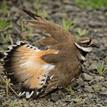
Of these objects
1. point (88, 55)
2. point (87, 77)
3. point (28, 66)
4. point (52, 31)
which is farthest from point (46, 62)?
point (88, 55)

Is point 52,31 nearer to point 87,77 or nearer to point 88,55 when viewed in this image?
point 87,77

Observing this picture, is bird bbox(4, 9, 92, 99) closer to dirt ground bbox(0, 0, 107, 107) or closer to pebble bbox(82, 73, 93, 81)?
dirt ground bbox(0, 0, 107, 107)

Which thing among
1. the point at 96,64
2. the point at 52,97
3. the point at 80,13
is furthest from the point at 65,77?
the point at 80,13

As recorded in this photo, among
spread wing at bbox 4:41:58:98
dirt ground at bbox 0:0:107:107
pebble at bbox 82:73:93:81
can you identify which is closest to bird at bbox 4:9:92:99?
spread wing at bbox 4:41:58:98

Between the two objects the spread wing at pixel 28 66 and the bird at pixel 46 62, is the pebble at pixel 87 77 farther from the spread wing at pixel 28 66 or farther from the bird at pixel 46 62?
the spread wing at pixel 28 66

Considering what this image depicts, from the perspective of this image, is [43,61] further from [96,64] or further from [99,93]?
[96,64]
